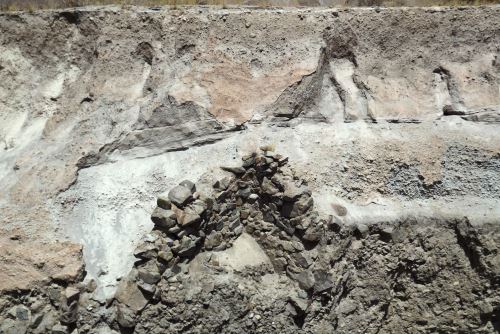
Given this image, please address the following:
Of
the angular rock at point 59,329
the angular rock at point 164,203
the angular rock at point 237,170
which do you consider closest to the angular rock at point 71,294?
the angular rock at point 59,329

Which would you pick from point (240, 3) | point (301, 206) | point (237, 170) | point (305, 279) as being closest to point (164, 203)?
point (237, 170)

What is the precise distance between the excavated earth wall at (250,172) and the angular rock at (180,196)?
0.02 metres

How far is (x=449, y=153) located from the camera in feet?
21.3

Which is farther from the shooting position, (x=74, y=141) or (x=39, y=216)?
(x=74, y=141)

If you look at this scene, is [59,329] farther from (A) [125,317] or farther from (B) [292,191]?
(B) [292,191]

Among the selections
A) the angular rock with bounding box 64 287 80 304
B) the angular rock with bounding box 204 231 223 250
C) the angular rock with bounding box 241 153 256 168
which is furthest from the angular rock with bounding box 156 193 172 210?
the angular rock with bounding box 64 287 80 304

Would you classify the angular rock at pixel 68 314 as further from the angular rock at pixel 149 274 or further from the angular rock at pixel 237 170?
the angular rock at pixel 237 170

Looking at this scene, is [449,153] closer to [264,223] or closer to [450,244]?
[450,244]

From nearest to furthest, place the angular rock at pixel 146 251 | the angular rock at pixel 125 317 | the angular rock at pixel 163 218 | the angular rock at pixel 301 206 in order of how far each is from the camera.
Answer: the angular rock at pixel 125 317 → the angular rock at pixel 146 251 → the angular rock at pixel 163 218 → the angular rock at pixel 301 206

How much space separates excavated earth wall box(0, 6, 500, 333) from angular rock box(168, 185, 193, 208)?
0.02m

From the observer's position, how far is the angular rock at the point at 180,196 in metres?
5.23

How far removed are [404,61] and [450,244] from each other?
3.01 metres

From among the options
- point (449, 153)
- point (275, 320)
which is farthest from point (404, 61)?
point (275, 320)

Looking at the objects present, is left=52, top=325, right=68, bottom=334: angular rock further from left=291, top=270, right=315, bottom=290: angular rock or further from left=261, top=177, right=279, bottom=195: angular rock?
left=261, top=177, right=279, bottom=195: angular rock
